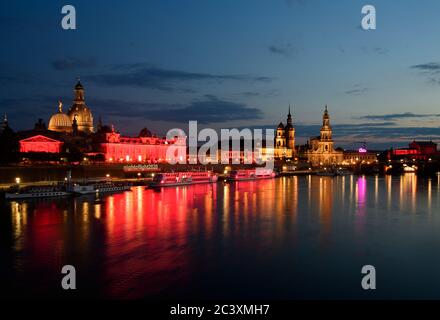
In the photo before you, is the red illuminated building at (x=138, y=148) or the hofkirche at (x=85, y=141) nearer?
the hofkirche at (x=85, y=141)

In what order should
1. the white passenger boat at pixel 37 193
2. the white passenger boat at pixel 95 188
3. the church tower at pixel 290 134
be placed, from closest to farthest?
the white passenger boat at pixel 37 193
the white passenger boat at pixel 95 188
the church tower at pixel 290 134

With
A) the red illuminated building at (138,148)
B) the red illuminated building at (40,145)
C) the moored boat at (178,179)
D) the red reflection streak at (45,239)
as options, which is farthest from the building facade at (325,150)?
the red reflection streak at (45,239)

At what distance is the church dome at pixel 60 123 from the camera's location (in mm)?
67500

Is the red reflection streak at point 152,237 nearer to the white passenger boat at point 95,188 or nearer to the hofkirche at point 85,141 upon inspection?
the white passenger boat at point 95,188

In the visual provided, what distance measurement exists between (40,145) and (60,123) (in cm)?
1428

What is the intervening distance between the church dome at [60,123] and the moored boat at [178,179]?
25647mm

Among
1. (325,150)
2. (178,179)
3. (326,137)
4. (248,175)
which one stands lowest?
(248,175)

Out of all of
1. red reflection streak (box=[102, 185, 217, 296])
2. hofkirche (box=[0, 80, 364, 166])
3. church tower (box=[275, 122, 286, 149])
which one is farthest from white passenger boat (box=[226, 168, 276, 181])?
church tower (box=[275, 122, 286, 149])

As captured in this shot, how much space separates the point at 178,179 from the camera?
4644 centimetres

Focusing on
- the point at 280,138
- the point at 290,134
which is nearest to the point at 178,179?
the point at 280,138

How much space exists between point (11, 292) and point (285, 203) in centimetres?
2156

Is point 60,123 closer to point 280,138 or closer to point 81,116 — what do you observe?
point 81,116
